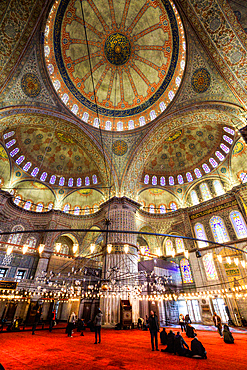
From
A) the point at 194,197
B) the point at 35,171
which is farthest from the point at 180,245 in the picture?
the point at 35,171

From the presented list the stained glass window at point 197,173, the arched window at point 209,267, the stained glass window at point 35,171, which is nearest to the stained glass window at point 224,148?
the stained glass window at point 197,173

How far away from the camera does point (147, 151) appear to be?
17844 millimetres

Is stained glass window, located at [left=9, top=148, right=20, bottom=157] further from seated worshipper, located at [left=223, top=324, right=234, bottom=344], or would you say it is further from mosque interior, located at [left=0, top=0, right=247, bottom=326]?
seated worshipper, located at [left=223, top=324, right=234, bottom=344]

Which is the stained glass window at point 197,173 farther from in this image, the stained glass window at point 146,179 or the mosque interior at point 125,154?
the stained glass window at point 146,179

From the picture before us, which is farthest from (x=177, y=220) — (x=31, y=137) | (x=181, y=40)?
(x=31, y=137)

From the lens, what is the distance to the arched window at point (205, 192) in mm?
18519

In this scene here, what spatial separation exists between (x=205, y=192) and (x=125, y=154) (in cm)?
910

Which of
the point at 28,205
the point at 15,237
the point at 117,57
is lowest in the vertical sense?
the point at 15,237

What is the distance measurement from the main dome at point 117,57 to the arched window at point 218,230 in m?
11.2

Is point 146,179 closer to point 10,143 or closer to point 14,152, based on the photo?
point 14,152

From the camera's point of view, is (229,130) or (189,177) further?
(189,177)

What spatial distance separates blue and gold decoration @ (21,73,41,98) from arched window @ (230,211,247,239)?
61.9ft

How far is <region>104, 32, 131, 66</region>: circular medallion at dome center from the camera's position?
16500 millimetres

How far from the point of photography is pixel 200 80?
1362 centimetres
